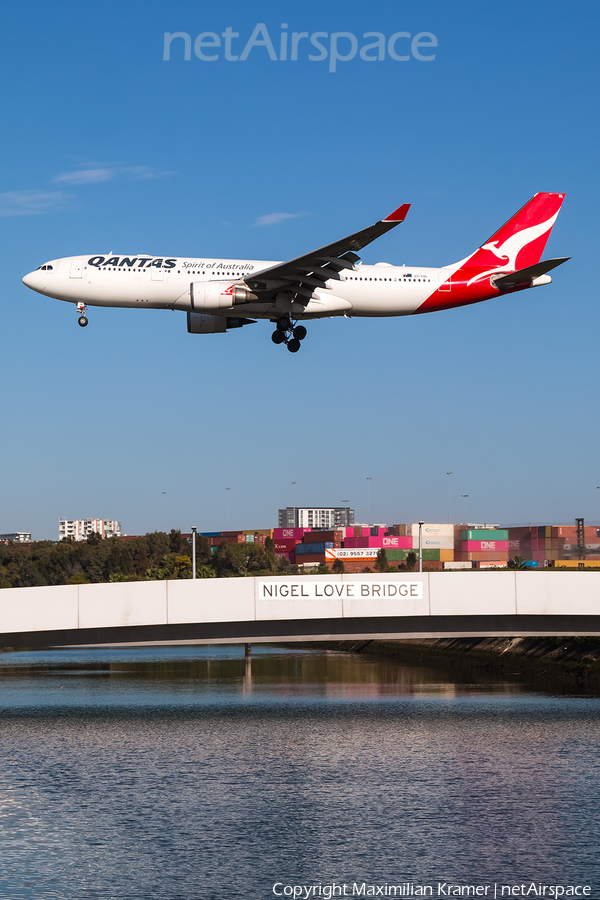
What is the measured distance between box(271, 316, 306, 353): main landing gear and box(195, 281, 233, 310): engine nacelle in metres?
5.53

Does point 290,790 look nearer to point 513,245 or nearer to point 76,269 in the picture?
point 76,269

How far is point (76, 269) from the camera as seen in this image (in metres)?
60.2

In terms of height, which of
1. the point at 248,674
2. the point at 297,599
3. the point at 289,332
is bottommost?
the point at 248,674

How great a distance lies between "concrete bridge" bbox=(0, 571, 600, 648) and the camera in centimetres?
6831

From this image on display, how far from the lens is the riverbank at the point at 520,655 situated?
9150 cm

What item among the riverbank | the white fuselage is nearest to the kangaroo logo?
the white fuselage

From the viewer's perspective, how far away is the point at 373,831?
4244 cm

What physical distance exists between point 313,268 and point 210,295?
20.2ft

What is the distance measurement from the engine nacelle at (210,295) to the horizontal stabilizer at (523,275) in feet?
60.4

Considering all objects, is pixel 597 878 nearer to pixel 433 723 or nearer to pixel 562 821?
pixel 562 821

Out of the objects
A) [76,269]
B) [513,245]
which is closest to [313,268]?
[76,269]

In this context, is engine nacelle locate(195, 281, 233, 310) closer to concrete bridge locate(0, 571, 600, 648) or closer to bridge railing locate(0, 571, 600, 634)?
concrete bridge locate(0, 571, 600, 648)

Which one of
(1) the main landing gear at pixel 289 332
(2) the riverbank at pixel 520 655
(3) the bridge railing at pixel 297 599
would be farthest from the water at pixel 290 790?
(1) the main landing gear at pixel 289 332

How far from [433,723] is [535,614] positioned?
10.4m
